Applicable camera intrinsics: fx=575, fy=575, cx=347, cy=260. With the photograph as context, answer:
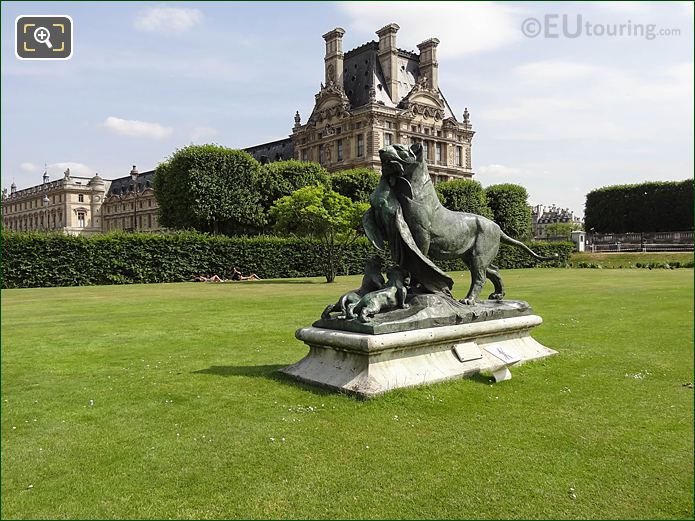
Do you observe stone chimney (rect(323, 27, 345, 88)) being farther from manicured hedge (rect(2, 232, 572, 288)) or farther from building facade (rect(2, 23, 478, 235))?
manicured hedge (rect(2, 232, 572, 288))

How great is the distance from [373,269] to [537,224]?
14060 centimetres

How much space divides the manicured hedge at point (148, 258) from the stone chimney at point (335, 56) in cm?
4175

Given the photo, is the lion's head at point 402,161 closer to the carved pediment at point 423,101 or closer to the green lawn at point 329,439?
the green lawn at point 329,439

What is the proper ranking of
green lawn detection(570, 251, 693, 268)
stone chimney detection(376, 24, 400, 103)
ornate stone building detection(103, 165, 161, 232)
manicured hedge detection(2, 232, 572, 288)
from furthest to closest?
ornate stone building detection(103, 165, 161, 232) → stone chimney detection(376, 24, 400, 103) → green lawn detection(570, 251, 693, 268) → manicured hedge detection(2, 232, 572, 288)

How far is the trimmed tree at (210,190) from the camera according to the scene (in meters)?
41.7

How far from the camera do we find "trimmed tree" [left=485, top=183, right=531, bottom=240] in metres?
54.3

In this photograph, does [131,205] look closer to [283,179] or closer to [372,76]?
[372,76]

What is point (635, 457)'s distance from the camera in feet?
15.3

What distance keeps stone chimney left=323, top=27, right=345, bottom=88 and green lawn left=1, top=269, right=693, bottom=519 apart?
68.1m

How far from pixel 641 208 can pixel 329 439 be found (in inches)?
2692

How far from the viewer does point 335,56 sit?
239ft

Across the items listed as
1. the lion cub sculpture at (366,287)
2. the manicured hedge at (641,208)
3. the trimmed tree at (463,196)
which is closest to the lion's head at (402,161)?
the lion cub sculpture at (366,287)

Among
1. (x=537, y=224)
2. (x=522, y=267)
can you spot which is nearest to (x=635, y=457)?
(x=522, y=267)

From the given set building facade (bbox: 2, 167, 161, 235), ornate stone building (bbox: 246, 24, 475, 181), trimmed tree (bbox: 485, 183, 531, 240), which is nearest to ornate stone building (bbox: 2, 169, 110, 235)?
building facade (bbox: 2, 167, 161, 235)
